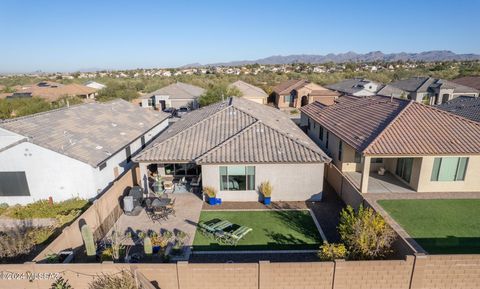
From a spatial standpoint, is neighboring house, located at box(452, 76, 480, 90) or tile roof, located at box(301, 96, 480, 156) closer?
tile roof, located at box(301, 96, 480, 156)

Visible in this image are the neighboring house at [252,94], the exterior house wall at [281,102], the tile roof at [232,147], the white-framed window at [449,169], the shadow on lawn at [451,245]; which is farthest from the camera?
the exterior house wall at [281,102]

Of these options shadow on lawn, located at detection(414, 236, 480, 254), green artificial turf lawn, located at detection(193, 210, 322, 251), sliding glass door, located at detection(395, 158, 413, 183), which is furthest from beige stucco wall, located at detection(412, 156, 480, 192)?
green artificial turf lawn, located at detection(193, 210, 322, 251)

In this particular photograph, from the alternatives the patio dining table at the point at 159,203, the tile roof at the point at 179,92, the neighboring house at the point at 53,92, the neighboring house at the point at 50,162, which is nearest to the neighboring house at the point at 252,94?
the tile roof at the point at 179,92

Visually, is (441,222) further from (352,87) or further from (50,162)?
(352,87)

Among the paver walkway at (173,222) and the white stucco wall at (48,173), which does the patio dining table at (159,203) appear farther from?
the white stucco wall at (48,173)

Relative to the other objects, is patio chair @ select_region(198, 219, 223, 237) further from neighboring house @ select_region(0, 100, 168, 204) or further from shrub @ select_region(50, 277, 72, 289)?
neighboring house @ select_region(0, 100, 168, 204)
